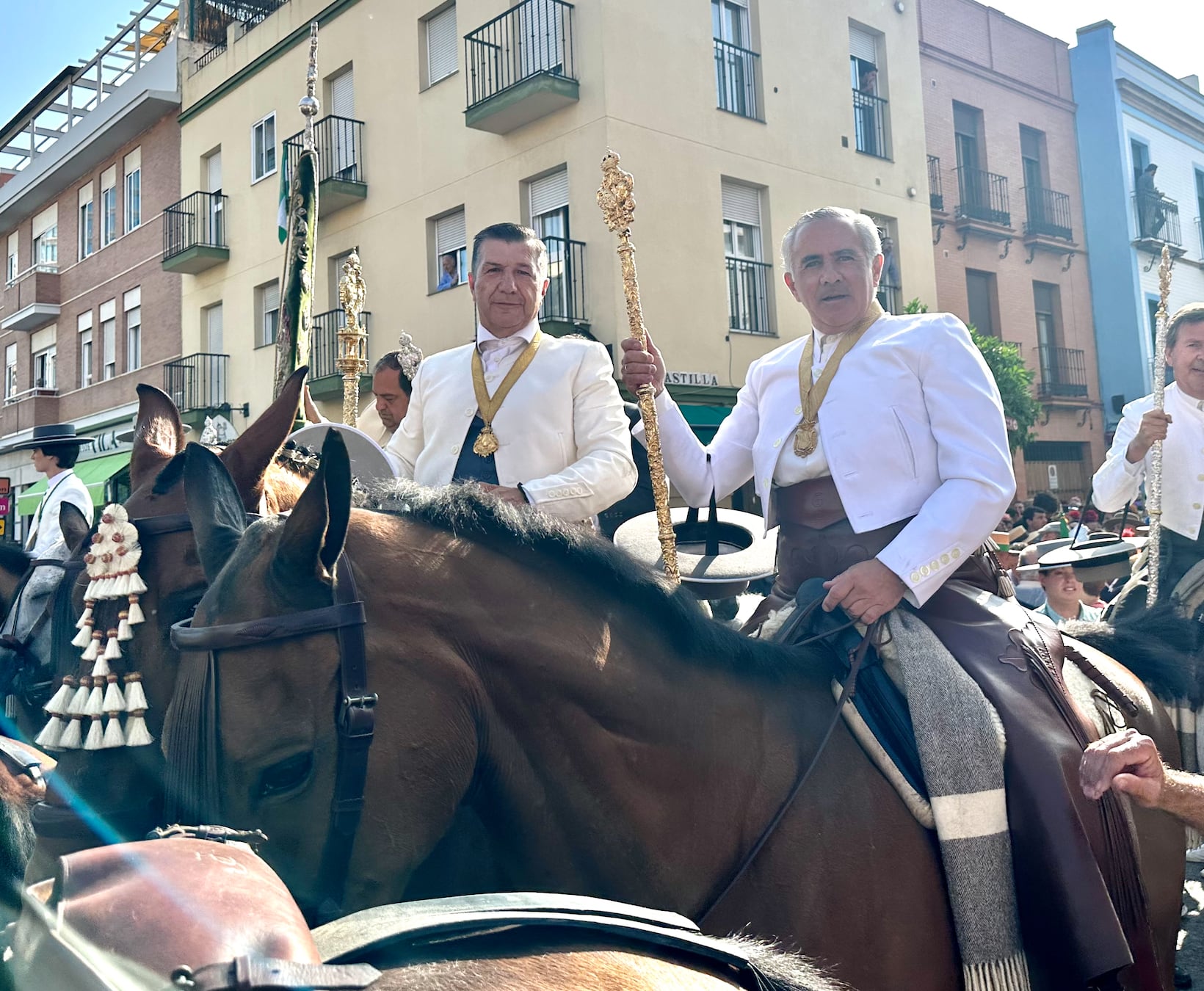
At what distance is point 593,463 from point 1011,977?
65.1 inches

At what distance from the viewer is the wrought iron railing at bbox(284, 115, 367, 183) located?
692 inches

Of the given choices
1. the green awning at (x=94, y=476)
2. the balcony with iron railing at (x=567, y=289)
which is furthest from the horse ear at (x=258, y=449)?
the green awning at (x=94, y=476)

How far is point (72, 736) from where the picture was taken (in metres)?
2.10

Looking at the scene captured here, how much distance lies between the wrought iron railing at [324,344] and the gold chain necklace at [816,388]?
15.6 m

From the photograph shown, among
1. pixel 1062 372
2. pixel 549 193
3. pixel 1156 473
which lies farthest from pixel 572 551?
pixel 1062 372

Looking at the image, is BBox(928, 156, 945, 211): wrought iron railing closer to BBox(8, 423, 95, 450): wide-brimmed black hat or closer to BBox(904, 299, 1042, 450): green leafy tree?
BBox(904, 299, 1042, 450): green leafy tree

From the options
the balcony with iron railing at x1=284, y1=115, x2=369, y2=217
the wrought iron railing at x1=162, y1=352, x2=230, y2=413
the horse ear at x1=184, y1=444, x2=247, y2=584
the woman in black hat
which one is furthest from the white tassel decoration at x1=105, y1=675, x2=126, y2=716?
the wrought iron railing at x1=162, y1=352, x2=230, y2=413

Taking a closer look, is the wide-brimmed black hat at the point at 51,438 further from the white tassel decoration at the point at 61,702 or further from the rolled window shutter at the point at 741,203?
the rolled window shutter at the point at 741,203

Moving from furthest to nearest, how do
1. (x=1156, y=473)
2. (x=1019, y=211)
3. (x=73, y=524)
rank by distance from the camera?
1. (x=1019, y=211)
2. (x=1156, y=473)
3. (x=73, y=524)

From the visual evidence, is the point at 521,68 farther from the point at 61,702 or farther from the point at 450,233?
the point at 61,702

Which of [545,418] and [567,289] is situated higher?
[567,289]

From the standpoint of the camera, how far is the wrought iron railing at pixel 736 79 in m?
15.5

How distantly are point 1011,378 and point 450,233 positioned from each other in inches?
373

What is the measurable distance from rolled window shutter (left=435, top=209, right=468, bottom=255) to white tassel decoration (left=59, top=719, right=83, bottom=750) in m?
14.4
